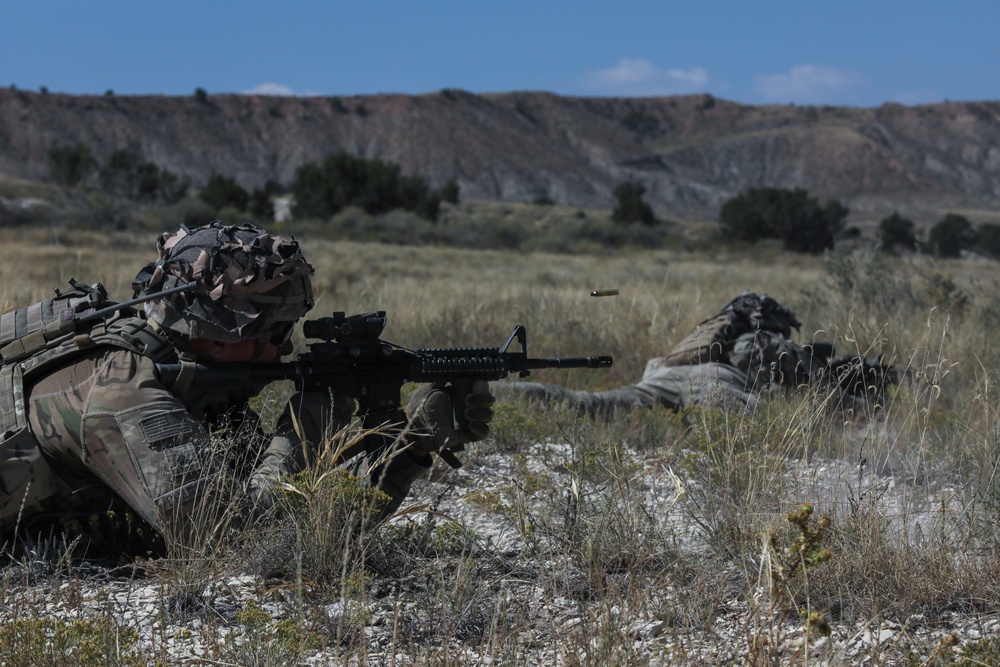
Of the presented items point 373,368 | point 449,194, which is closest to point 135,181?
point 449,194

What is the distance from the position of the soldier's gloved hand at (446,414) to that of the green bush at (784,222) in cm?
3887

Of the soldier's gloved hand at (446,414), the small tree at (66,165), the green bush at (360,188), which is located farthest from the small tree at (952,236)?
the soldier's gloved hand at (446,414)

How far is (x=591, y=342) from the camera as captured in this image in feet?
25.6

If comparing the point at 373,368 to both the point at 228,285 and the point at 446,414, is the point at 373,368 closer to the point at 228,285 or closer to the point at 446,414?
the point at 446,414

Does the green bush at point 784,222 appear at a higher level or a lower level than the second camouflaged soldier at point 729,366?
higher

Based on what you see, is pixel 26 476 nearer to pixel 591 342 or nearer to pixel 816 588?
pixel 816 588

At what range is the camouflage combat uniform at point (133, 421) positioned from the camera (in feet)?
9.85

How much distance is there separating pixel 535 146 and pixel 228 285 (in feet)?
303

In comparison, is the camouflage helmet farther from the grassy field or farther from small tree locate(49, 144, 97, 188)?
small tree locate(49, 144, 97, 188)

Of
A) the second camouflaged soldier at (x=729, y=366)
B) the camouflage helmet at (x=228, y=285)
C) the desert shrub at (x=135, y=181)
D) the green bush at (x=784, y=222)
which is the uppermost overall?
the desert shrub at (x=135, y=181)

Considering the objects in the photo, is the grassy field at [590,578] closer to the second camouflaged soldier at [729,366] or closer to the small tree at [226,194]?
the second camouflaged soldier at [729,366]

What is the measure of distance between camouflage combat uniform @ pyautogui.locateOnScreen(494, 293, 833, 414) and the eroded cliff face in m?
72.9

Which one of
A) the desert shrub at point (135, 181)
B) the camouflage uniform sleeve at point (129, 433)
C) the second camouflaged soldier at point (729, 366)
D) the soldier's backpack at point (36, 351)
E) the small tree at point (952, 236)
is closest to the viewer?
the camouflage uniform sleeve at point (129, 433)

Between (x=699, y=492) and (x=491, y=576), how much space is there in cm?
91
